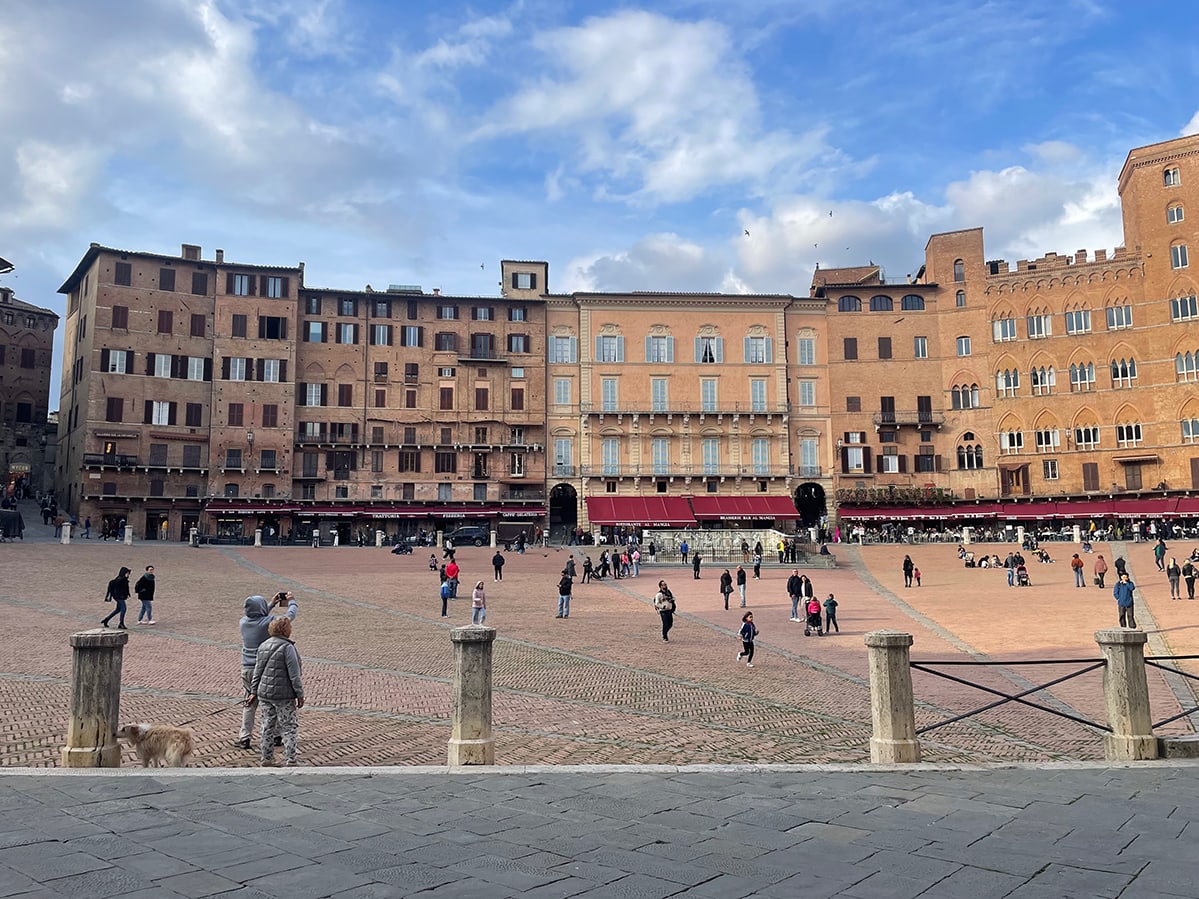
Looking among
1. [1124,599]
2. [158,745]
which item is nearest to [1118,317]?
[1124,599]

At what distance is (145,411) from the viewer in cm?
5094

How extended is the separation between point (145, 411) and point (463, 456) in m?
18.6

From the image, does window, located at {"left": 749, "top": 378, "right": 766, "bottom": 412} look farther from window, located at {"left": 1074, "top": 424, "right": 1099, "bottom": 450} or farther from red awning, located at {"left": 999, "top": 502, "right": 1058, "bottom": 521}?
window, located at {"left": 1074, "top": 424, "right": 1099, "bottom": 450}

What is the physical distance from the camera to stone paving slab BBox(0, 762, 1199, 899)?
4562 millimetres

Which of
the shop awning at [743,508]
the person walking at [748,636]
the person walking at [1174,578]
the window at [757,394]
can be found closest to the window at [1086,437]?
the shop awning at [743,508]

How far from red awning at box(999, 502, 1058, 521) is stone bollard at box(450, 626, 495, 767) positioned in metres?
53.8

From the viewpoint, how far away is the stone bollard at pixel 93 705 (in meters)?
7.23

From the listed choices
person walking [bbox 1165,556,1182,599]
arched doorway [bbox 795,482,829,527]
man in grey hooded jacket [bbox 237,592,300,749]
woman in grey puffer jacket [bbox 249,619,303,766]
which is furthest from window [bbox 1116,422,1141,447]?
woman in grey puffer jacket [bbox 249,619,303,766]

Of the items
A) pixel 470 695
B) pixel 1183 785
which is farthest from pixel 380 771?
pixel 1183 785

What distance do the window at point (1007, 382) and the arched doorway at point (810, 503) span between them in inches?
528

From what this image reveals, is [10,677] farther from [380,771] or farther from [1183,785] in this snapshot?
[1183,785]

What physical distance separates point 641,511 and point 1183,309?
35.0m

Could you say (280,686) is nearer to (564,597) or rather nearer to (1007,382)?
(564,597)

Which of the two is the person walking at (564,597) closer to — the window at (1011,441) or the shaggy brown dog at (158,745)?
the shaggy brown dog at (158,745)
